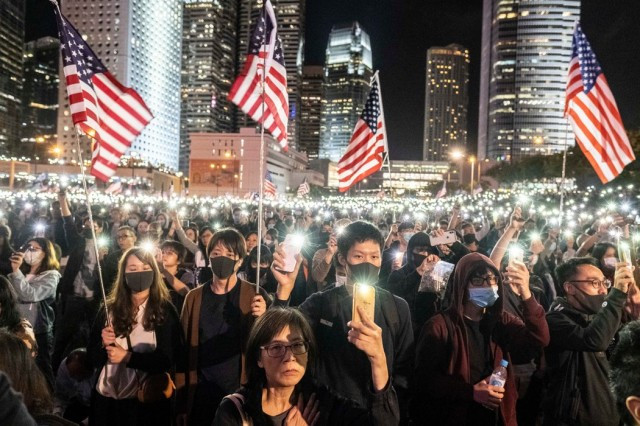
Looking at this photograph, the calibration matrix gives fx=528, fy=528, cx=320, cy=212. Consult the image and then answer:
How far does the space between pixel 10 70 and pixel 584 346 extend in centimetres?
16471

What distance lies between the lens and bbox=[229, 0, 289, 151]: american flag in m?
6.78

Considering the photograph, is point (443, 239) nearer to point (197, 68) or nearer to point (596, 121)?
point (596, 121)

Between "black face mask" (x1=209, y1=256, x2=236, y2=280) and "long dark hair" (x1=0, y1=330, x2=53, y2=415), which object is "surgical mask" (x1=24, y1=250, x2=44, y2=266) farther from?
"long dark hair" (x1=0, y1=330, x2=53, y2=415)

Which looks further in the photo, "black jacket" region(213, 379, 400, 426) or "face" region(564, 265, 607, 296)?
"face" region(564, 265, 607, 296)

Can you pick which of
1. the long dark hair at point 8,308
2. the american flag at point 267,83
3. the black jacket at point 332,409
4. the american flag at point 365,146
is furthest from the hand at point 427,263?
the american flag at point 365,146

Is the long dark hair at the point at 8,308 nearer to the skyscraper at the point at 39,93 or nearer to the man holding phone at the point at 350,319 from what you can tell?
the man holding phone at the point at 350,319

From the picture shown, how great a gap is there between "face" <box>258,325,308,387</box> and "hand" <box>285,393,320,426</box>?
0.11 m

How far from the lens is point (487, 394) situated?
9.78 feet

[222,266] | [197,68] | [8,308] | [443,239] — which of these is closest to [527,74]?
[197,68]

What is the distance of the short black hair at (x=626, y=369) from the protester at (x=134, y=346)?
2889 millimetres

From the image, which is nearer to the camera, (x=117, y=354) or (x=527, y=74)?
(x=117, y=354)

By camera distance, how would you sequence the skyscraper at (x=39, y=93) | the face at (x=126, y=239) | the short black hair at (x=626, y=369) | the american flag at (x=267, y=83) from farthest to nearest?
the skyscraper at (x=39, y=93)
the face at (x=126, y=239)
the american flag at (x=267, y=83)
the short black hair at (x=626, y=369)

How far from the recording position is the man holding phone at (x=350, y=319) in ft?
9.86

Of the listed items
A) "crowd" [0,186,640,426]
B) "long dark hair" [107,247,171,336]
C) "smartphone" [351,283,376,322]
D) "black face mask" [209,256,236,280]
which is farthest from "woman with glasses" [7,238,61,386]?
"smartphone" [351,283,376,322]
